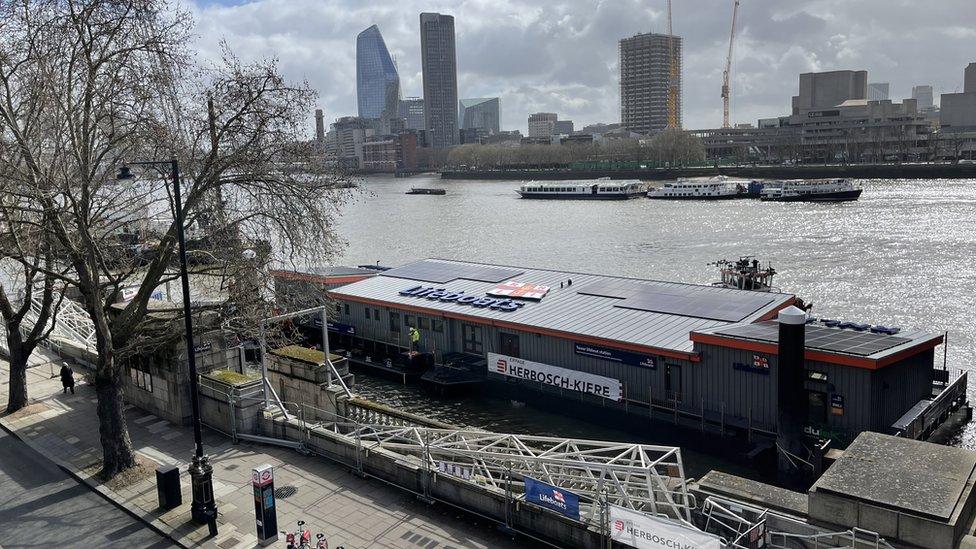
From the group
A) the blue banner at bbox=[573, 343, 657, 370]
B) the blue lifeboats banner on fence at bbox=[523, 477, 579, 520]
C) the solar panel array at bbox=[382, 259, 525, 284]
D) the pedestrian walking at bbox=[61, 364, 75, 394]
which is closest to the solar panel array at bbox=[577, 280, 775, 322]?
the blue banner at bbox=[573, 343, 657, 370]

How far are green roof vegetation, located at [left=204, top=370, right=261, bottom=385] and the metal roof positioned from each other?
12.6 m

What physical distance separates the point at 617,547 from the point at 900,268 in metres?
55.4

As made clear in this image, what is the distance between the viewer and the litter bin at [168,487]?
1708cm

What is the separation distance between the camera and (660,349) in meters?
27.1

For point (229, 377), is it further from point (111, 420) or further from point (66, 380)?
point (66, 380)

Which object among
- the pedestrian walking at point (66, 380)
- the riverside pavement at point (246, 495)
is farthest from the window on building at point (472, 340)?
the pedestrian walking at point (66, 380)

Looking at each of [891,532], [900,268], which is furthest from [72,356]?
[900,268]

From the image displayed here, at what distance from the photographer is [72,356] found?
3116 centimetres

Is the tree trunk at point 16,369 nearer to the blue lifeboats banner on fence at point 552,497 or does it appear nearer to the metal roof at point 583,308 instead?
the metal roof at point 583,308

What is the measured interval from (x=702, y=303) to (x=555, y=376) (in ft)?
22.6

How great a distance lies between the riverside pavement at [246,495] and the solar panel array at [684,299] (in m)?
16.3

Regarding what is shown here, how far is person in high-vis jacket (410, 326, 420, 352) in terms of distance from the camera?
36.2 meters

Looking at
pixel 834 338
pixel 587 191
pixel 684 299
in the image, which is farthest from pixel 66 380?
pixel 587 191

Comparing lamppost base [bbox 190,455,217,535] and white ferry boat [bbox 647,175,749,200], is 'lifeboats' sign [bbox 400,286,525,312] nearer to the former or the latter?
lamppost base [bbox 190,455,217,535]
